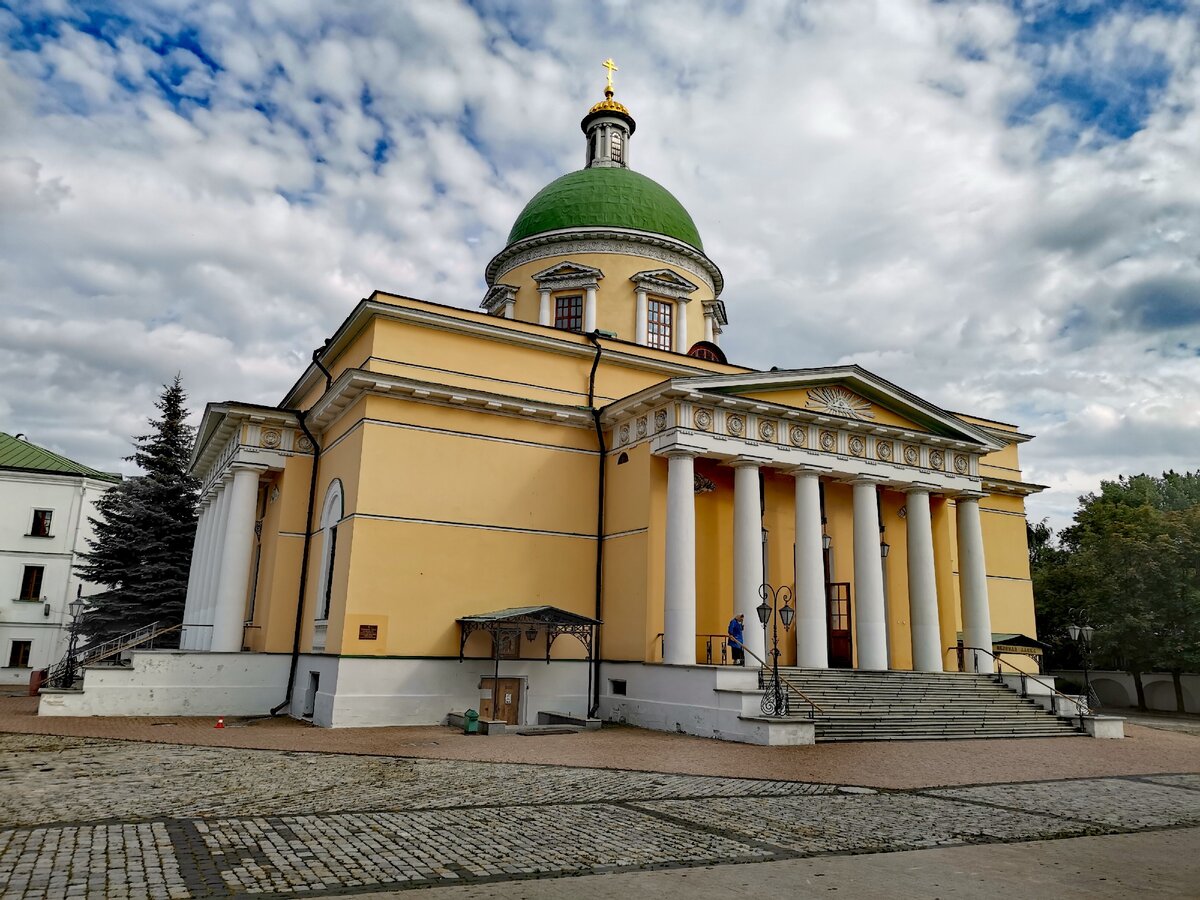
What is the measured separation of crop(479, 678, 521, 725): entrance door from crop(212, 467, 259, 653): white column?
620 centimetres

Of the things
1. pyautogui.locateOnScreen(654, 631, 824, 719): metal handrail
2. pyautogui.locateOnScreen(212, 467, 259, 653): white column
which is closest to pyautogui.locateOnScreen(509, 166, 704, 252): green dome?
pyautogui.locateOnScreen(212, 467, 259, 653): white column

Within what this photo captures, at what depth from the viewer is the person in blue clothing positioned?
57.8 ft

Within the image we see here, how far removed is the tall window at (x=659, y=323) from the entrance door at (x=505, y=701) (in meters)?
11.4

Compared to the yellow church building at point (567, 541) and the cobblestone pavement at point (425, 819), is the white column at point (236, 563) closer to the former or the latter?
the yellow church building at point (567, 541)

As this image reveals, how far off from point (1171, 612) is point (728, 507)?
18142 millimetres

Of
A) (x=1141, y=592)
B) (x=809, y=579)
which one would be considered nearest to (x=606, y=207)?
(x=809, y=579)

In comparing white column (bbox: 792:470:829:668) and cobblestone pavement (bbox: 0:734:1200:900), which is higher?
white column (bbox: 792:470:829:668)

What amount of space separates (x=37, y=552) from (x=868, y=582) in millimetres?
35404

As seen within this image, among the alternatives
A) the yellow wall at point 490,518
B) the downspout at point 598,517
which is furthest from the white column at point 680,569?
the downspout at point 598,517

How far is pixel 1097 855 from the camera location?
286 inches

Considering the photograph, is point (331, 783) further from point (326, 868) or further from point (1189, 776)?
point (1189, 776)

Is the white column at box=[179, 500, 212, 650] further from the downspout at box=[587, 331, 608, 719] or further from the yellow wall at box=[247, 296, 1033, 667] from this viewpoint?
the downspout at box=[587, 331, 608, 719]

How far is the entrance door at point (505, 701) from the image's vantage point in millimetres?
18328

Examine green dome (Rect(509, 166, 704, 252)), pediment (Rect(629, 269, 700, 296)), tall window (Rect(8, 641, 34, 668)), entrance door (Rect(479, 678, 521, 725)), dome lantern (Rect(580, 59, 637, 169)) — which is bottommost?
entrance door (Rect(479, 678, 521, 725))
